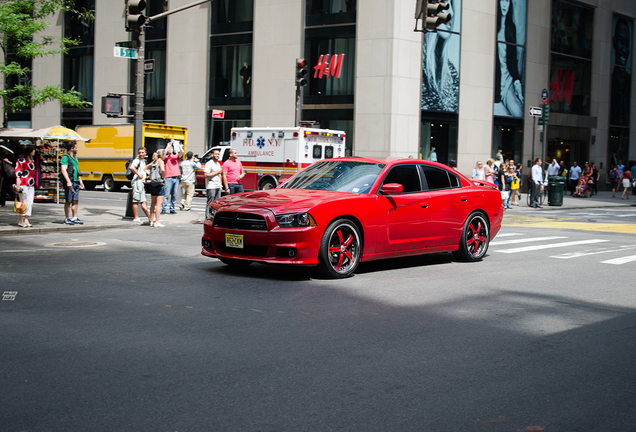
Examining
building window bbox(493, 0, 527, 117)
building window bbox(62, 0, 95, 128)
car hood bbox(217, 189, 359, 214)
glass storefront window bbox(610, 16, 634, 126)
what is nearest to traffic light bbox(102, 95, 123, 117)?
car hood bbox(217, 189, 359, 214)

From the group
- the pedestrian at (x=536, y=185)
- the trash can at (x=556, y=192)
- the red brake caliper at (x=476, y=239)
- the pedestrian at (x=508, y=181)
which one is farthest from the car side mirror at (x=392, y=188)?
the trash can at (x=556, y=192)

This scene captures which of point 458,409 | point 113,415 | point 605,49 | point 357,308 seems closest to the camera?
point 113,415

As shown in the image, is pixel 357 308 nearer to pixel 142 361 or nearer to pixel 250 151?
pixel 142 361

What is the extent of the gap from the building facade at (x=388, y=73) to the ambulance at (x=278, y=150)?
6.65 metres

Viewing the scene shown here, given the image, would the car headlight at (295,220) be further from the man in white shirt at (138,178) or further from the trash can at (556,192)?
the trash can at (556,192)

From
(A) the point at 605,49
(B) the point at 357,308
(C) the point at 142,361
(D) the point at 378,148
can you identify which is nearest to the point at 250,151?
(D) the point at 378,148

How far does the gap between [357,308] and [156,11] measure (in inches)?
1466

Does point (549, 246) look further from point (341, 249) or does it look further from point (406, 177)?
point (341, 249)

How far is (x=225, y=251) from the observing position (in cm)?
920

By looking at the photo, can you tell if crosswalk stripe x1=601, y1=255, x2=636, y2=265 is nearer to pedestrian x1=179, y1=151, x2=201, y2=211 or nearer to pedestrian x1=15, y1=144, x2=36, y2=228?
pedestrian x1=15, y1=144, x2=36, y2=228

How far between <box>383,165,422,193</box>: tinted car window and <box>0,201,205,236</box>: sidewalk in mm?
7609

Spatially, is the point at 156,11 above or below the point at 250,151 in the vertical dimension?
above

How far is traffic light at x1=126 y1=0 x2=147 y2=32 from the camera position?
15.4 meters

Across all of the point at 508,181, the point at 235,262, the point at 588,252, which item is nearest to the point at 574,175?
the point at 508,181
